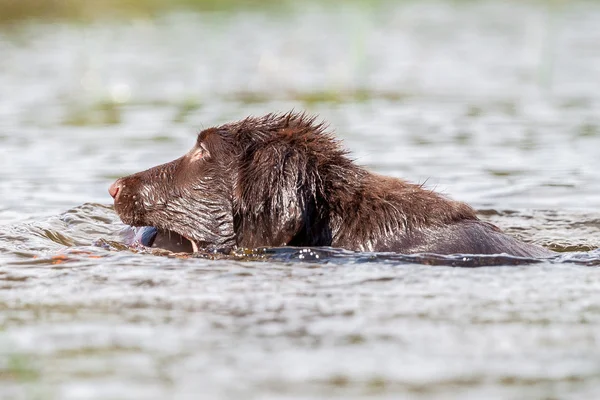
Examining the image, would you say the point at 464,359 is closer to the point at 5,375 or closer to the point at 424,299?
the point at 424,299

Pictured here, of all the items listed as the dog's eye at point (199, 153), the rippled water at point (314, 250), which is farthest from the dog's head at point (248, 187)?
the rippled water at point (314, 250)

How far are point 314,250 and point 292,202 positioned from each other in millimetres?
354

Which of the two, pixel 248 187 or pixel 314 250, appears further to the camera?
pixel 248 187

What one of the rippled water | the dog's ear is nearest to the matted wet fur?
the dog's ear

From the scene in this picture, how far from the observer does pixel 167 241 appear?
757 cm

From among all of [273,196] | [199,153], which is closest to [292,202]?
[273,196]

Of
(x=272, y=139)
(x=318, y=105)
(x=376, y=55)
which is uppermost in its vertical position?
(x=376, y=55)

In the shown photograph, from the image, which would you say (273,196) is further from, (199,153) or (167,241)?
(167,241)

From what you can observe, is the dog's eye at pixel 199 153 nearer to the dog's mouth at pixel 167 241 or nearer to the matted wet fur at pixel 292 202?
the matted wet fur at pixel 292 202

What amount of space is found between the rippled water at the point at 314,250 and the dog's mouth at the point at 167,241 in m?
0.21

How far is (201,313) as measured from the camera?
18.3ft

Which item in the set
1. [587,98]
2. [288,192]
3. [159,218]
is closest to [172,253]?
[159,218]

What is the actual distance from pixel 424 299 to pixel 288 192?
138 cm

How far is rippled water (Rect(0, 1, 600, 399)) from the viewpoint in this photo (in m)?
4.73
